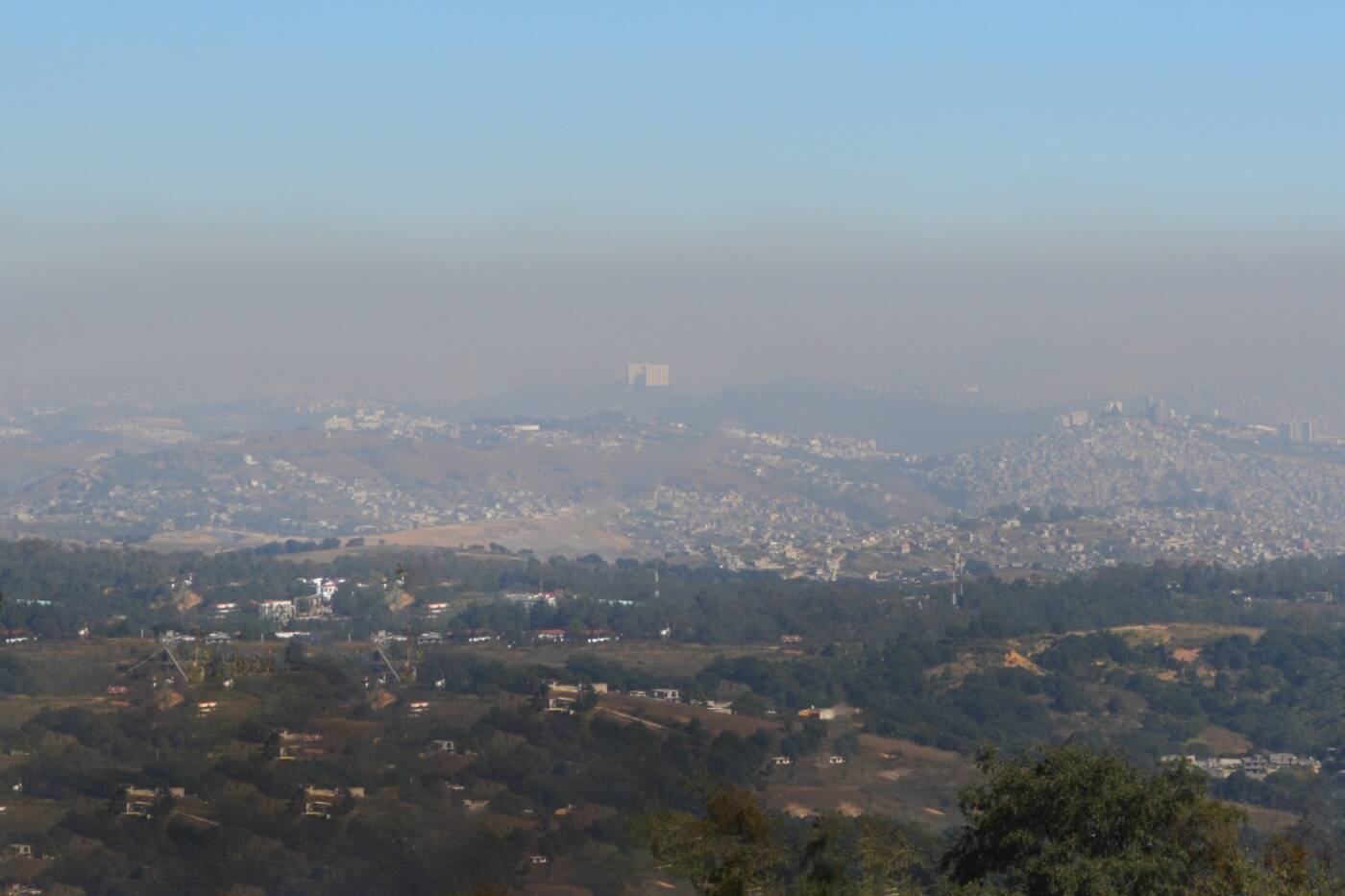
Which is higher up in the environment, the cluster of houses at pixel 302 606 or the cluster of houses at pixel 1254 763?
the cluster of houses at pixel 1254 763

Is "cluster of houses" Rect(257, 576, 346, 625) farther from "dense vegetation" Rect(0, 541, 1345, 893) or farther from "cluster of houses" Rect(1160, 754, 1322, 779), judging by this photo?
"cluster of houses" Rect(1160, 754, 1322, 779)

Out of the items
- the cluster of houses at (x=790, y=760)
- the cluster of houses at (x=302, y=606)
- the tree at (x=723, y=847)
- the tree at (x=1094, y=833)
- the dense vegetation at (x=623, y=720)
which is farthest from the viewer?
the cluster of houses at (x=302, y=606)

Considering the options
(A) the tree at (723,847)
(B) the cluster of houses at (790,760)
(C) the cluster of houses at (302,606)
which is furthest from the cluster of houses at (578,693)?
(C) the cluster of houses at (302,606)

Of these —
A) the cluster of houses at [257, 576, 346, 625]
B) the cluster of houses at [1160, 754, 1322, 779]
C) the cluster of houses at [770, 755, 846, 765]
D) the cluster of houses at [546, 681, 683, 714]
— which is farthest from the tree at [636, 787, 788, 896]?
the cluster of houses at [257, 576, 346, 625]

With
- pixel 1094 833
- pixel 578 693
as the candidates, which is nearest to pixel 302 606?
pixel 578 693

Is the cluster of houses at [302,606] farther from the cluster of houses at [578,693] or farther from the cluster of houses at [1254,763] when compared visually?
the cluster of houses at [1254,763]

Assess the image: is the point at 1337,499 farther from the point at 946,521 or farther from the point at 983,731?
the point at 983,731

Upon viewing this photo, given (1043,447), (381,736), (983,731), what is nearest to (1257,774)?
(983,731)

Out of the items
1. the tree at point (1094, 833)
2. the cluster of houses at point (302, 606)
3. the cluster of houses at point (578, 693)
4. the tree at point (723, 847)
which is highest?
the tree at point (1094, 833)
